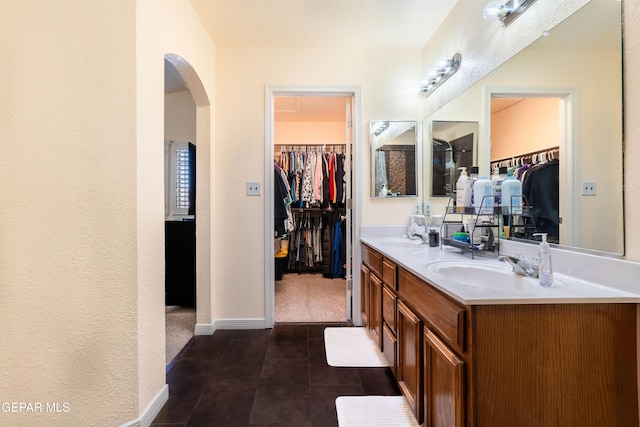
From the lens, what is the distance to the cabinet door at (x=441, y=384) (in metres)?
0.85

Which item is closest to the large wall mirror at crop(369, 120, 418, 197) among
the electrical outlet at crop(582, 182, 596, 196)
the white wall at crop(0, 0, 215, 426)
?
the electrical outlet at crop(582, 182, 596, 196)

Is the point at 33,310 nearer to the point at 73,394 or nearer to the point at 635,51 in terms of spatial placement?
the point at 73,394

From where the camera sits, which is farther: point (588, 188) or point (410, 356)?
point (410, 356)

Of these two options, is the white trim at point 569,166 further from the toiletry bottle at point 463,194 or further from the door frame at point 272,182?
the door frame at point 272,182

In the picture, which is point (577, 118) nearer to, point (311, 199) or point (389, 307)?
point (389, 307)

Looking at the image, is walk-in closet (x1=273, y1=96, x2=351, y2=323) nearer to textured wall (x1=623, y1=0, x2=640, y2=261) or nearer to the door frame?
the door frame

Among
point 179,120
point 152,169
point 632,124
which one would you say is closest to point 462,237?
point 632,124

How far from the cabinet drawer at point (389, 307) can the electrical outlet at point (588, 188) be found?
94cm

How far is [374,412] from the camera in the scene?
135 centimetres

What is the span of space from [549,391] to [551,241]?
0.64 m

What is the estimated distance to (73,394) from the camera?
1.18 metres

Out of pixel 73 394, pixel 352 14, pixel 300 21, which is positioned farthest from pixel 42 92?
pixel 352 14

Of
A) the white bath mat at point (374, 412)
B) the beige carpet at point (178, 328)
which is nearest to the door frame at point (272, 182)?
the beige carpet at point (178, 328)

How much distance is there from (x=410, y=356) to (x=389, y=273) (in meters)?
0.45
